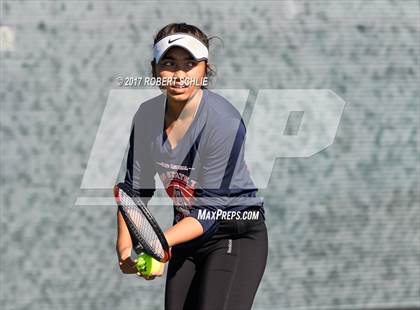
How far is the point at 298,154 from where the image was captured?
8.13 metres

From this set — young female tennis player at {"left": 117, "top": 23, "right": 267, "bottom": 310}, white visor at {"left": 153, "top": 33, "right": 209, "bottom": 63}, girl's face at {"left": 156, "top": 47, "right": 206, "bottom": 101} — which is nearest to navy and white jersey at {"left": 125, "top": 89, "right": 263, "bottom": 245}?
young female tennis player at {"left": 117, "top": 23, "right": 267, "bottom": 310}

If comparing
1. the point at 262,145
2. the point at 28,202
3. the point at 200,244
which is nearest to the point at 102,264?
the point at 28,202

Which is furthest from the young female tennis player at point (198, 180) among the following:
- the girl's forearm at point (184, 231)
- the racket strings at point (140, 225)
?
the racket strings at point (140, 225)

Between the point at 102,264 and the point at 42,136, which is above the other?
the point at 42,136

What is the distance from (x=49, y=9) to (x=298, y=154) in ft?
7.60

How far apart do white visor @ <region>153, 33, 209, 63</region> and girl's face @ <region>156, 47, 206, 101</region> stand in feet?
0.10

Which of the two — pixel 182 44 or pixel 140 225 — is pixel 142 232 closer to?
pixel 140 225

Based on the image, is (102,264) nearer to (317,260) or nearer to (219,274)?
(317,260)

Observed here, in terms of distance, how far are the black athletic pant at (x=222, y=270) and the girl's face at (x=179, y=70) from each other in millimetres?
639

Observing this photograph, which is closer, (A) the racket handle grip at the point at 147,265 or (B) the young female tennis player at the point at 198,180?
(A) the racket handle grip at the point at 147,265

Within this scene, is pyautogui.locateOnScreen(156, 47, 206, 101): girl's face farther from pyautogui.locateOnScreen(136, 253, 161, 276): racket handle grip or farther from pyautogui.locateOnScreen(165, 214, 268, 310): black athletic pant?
pyautogui.locateOnScreen(136, 253, 161, 276): racket handle grip

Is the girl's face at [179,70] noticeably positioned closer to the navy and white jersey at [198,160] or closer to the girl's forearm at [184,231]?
the navy and white jersey at [198,160]

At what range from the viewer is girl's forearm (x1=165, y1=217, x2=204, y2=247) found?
14.2 feet

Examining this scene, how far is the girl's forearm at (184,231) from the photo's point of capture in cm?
A: 433
